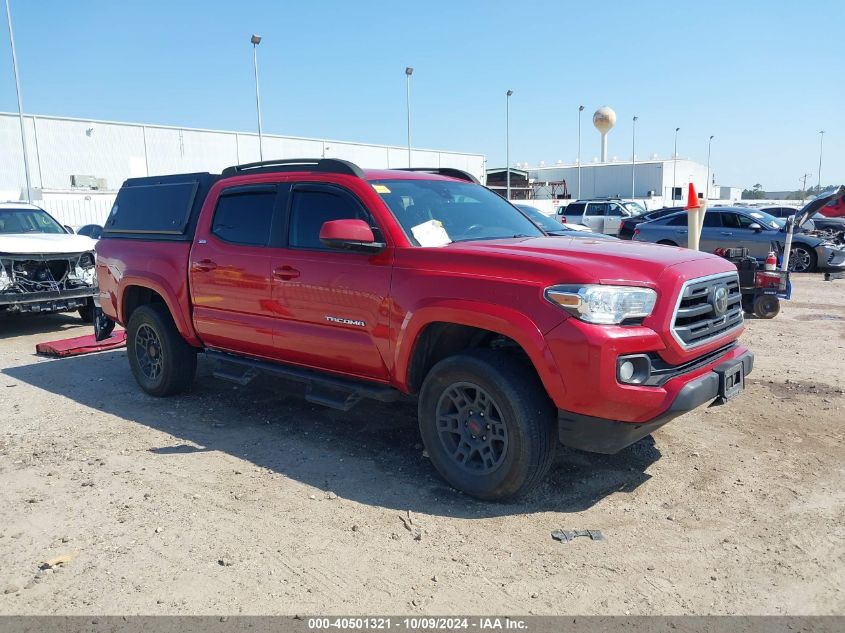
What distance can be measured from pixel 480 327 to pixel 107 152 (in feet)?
143

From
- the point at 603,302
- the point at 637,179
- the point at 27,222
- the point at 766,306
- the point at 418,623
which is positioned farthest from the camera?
the point at 637,179

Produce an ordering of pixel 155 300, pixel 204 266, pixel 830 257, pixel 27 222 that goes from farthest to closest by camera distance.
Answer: pixel 830 257 < pixel 27 222 < pixel 155 300 < pixel 204 266

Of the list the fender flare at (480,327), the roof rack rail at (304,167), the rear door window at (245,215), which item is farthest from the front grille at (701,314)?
the rear door window at (245,215)

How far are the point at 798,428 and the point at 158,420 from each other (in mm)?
5252

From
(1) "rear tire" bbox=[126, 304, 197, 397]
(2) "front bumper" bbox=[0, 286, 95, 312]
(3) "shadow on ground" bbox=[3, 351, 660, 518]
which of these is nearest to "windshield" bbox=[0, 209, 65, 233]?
(2) "front bumper" bbox=[0, 286, 95, 312]

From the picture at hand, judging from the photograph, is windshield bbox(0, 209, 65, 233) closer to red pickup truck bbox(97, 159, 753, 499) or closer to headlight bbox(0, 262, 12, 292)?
headlight bbox(0, 262, 12, 292)

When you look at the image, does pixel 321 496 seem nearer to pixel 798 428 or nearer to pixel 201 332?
pixel 201 332

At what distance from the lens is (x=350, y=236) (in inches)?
164

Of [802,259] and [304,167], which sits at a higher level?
[304,167]

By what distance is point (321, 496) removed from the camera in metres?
4.16

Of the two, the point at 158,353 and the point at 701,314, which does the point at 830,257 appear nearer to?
the point at 701,314

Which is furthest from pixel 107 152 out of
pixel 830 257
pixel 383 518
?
pixel 383 518

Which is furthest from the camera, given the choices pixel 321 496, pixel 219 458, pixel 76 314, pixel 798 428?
pixel 76 314

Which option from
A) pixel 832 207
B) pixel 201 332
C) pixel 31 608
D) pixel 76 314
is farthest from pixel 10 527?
pixel 832 207
